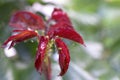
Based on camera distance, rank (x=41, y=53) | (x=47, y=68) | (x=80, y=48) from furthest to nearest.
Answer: (x=80, y=48), (x=47, y=68), (x=41, y=53)

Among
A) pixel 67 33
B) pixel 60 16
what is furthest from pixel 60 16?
pixel 67 33

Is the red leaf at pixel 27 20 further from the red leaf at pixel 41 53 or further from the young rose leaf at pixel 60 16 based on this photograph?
the red leaf at pixel 41 53

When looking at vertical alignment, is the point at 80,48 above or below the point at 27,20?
below

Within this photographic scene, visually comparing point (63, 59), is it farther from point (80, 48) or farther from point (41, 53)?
point (80, 48)

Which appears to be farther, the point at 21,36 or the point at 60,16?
the point at 60,16

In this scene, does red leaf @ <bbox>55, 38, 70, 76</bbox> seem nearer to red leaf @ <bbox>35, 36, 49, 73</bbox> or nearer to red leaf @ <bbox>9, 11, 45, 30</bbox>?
red leaf @ <bbox>35, 36, 49, 73</bbox>

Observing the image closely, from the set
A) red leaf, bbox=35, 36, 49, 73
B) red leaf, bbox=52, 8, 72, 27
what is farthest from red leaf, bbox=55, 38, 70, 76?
red leaf, bbox=52, 8, 72, 27

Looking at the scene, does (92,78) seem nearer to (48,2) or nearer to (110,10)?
(48,2)
